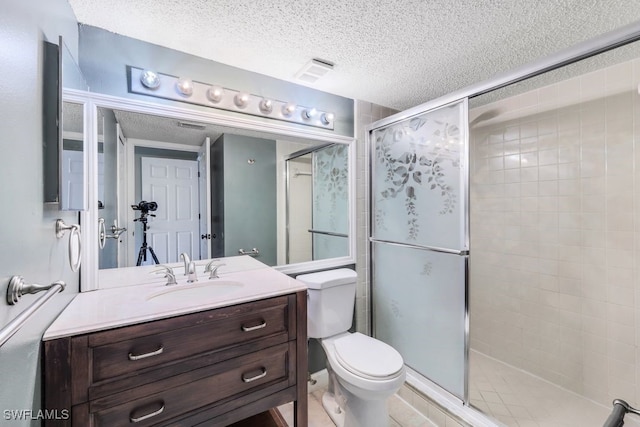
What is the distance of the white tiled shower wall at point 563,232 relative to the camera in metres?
1.69

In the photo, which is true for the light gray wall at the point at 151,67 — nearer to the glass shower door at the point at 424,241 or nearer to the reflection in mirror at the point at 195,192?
the reflection in mirror at the point at 195,192

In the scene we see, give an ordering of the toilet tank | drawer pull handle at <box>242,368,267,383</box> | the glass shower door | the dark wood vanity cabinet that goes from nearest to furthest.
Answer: the dark wood vanity cabinet
drawer pull handle at <box>242,368,267,383</box>
the glass shower door
the toilet tank

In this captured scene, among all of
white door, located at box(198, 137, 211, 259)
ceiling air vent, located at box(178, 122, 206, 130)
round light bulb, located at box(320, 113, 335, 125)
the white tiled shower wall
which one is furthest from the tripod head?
Result: the white tiled shower wall

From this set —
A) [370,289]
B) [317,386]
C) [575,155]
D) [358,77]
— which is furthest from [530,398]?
[358,77]

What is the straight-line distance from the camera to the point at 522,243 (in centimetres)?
218

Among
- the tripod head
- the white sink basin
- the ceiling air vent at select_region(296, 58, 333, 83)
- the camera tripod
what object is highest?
the ceiling air vent at select_region(296, 58, 333, 83)

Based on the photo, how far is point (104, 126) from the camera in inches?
54.1

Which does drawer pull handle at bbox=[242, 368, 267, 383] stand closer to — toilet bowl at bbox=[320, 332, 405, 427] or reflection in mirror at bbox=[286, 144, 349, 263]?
toilet bowl at bbox=[320, 332, 405, 427]

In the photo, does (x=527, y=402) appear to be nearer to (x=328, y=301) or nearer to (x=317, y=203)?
(x=328, y=301)

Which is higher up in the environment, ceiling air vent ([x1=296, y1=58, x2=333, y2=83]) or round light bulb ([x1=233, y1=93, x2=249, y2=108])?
ceiling air vent ([x1=296, y1=58, x2=333, y2=83])

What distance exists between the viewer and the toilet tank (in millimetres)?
1786

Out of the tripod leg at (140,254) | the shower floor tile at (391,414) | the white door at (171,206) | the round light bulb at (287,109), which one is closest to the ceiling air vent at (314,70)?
the round light bulb at (287,109)

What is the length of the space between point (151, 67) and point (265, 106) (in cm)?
66

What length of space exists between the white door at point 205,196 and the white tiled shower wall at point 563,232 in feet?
7.38
